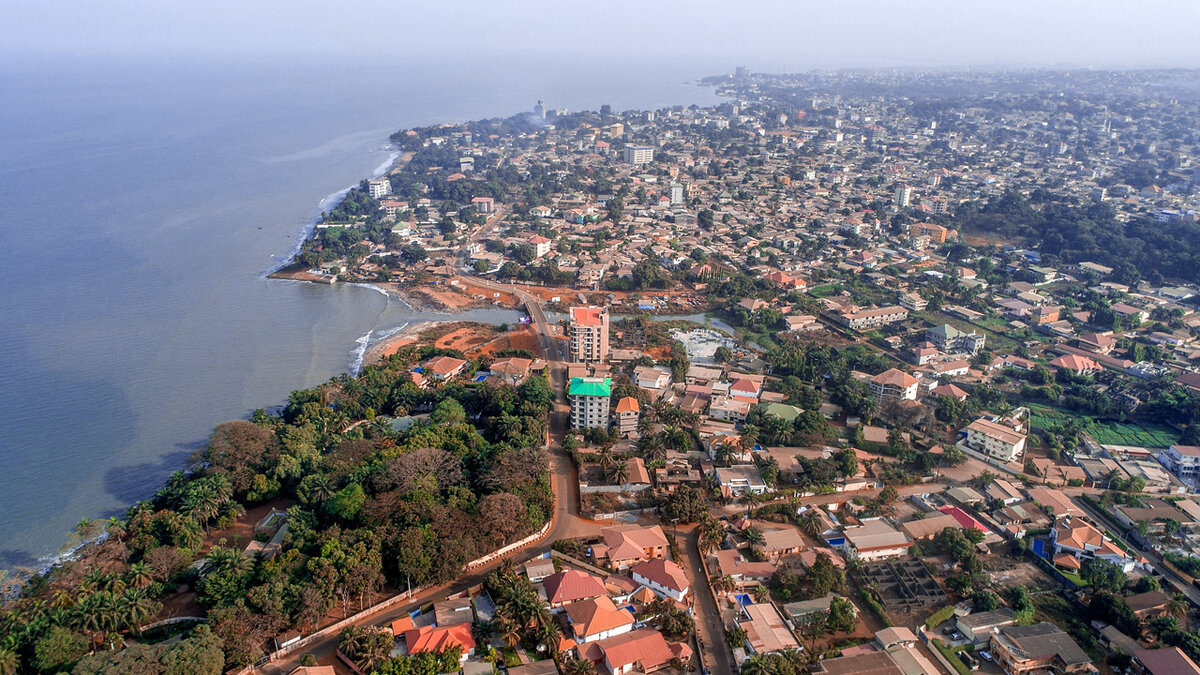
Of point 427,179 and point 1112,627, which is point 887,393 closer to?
point 1112,627

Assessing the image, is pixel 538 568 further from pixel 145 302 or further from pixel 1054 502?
pixel 145 302

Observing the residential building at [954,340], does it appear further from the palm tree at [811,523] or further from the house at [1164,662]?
the house at [1164,662]


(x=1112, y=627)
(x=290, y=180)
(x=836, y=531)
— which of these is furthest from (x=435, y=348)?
(x=290, y=180)

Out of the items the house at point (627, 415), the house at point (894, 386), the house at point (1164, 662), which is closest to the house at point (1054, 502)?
the house at point (1164, 662)

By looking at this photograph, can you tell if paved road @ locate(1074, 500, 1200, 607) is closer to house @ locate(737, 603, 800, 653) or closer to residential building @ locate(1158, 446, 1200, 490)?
residential building @ locate(1158, 446, 1200, 490)

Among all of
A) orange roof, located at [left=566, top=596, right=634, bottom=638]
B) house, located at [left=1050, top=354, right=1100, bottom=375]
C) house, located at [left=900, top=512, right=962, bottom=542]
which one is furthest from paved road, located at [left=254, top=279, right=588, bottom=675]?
house, located at [left=1050, top=354, right=1100, bottom=375]

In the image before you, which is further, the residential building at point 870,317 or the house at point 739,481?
the residential building at point 870,317
